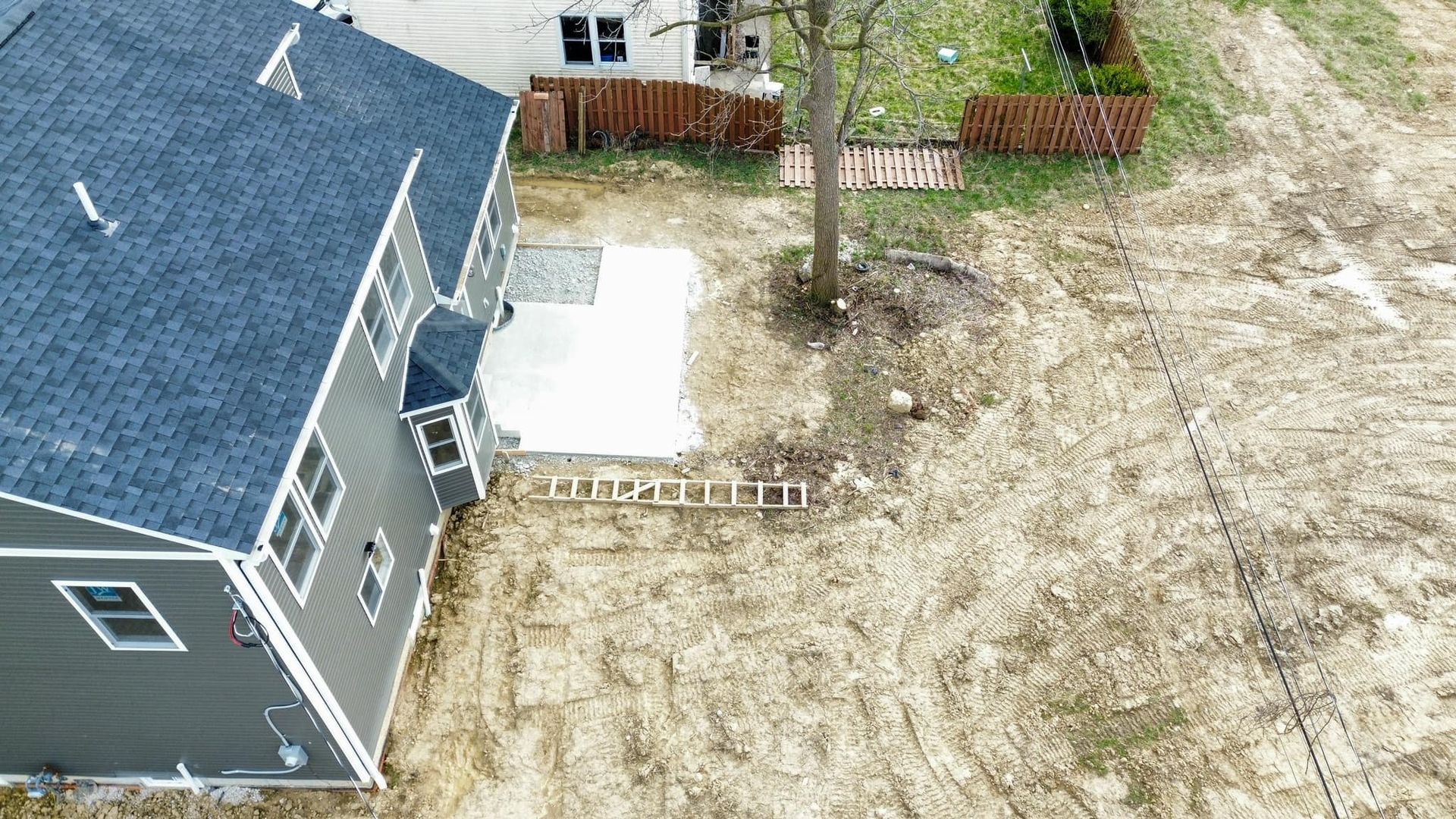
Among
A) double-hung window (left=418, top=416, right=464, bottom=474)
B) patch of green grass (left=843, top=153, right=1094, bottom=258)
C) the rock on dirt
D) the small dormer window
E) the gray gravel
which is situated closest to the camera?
double-hung window (left=418, top=416, right=464, bottom=474)

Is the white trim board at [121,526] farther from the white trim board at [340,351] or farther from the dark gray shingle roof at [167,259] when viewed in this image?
the white trim board at [340,351]

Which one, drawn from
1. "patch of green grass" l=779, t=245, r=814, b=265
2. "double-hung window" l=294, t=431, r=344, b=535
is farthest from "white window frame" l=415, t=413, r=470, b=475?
"patch of green grass" l=779, t=245, r=814, b=265

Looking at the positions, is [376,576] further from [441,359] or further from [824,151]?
[824,151]

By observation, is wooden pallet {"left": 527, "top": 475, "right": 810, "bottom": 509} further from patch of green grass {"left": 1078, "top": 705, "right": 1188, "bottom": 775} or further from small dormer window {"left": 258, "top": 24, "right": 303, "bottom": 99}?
small dormer window {"left": 258, "top": 24, "right": 303, "bottom": 99}

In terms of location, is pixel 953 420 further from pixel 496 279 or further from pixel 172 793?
pixel 172 793

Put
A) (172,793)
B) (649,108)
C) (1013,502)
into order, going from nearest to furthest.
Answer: (172,793) → (1013,502) → (649,108)

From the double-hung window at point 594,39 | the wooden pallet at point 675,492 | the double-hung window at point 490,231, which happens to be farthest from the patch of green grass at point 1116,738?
the double-hung window at point 594,39

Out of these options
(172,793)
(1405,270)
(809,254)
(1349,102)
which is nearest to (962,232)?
(809,254)
